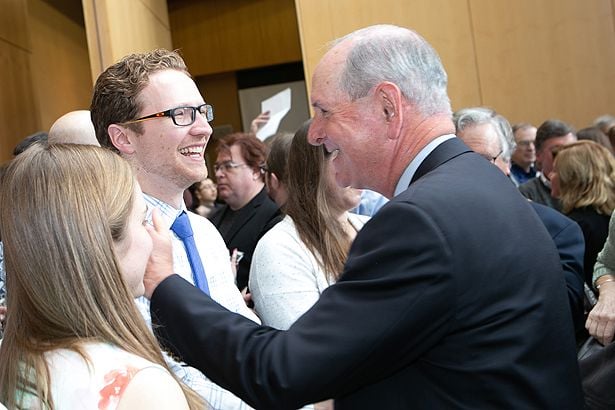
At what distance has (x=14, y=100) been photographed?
7.90 metres

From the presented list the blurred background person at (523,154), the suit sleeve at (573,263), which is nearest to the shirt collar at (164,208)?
the suit sleeve at (573,263)

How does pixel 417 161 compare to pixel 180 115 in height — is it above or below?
below

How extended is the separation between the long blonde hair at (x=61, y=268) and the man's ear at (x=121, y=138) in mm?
714

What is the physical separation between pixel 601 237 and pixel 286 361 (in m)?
2.78

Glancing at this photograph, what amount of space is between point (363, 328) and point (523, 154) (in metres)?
5.49

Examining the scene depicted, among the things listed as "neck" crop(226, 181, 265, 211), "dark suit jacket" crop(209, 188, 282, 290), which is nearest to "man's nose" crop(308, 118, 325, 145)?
"dark suit jacket" crop(209, 188, 282, 290)

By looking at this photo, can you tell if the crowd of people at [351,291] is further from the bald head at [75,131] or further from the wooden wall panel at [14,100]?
the wooden wall panel at [14,100]

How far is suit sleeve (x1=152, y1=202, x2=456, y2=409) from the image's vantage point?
4.64 feet

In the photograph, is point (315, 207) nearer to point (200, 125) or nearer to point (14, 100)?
point (200, 125)

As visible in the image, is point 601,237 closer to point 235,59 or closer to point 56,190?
point 56,190

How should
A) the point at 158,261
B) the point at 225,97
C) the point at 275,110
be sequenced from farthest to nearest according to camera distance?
the point at 225,97 < the point at 275,110 < the point at 158,261

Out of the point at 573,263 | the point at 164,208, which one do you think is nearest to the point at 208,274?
the point at 164,208

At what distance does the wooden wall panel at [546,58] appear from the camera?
303 inches

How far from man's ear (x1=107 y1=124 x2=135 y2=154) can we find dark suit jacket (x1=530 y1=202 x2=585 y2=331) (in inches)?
55.3
